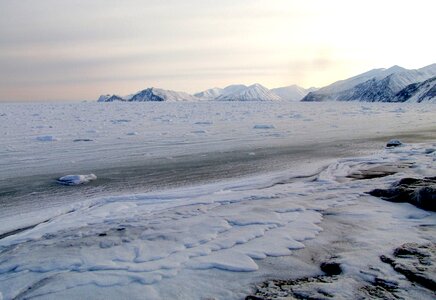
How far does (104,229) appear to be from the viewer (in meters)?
4.78

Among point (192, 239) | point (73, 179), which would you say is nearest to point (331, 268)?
point (192, 239)

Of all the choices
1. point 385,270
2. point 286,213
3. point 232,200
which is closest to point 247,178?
point 232,200

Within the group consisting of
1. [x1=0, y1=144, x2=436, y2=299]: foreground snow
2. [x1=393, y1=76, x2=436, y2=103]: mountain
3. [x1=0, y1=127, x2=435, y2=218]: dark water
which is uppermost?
[x1=393, y1=76, x2=436, y2=103]: mountain

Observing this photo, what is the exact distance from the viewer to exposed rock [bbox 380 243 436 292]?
315 centimetres

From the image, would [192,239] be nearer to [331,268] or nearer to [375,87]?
[331,268]

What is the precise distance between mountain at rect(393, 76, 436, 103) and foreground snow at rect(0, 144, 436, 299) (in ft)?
331

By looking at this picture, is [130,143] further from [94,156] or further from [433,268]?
[433,268]

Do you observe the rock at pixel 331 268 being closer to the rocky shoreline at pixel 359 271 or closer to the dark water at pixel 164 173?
the rocky shoreline at pixel 359 271

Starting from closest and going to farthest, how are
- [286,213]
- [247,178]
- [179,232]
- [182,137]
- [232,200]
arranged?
[179,232] < [286,213] < [232,200] < [247,178] < [182,137]

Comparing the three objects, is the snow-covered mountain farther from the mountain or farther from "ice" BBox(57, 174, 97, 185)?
"ice" BBox(57, 174, 97, 185)

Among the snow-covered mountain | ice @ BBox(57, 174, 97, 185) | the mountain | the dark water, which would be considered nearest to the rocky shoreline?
the dark water

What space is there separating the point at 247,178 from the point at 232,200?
6.25 ft

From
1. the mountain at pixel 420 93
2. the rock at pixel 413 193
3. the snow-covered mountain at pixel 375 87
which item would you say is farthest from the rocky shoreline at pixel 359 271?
the snow-covered mountain at pixel 375 87

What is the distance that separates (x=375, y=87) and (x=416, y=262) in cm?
16230
